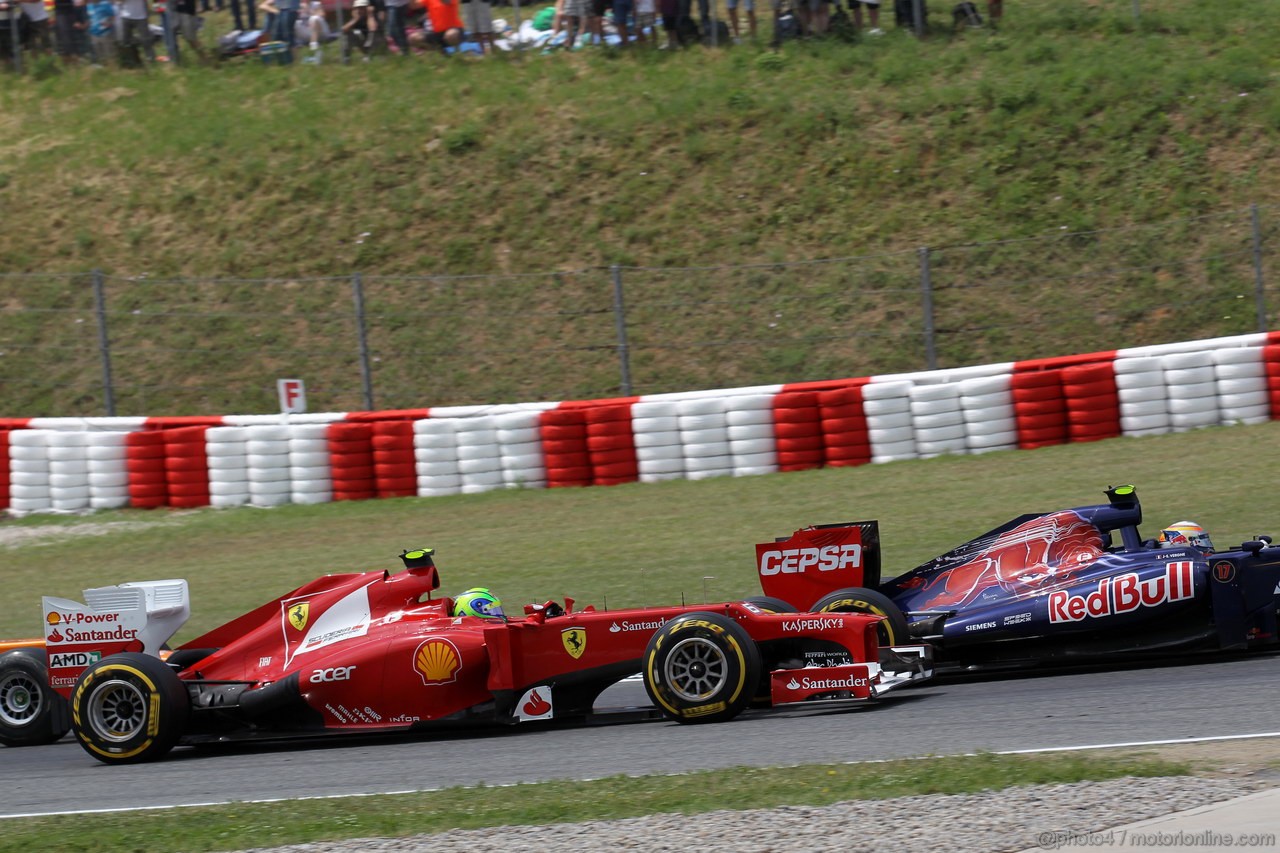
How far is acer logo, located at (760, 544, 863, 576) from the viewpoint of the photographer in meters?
8.71

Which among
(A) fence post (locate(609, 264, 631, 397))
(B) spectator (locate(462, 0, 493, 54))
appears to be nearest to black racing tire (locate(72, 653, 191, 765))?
(A) fence post (locate(609, 264, 631, 397))

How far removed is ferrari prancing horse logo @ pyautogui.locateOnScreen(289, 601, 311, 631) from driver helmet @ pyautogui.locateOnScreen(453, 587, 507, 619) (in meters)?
0.81

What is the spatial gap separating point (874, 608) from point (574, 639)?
1.61 meters

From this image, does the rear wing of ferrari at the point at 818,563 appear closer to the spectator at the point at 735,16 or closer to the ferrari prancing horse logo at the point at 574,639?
the ferrari prancing horse logo at the point at 574,639

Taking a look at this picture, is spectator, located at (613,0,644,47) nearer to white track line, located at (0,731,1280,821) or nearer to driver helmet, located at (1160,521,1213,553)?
driver helmet, located at (1160,521,1213,553)

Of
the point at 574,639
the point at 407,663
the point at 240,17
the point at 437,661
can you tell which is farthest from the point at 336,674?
the point at 240,17

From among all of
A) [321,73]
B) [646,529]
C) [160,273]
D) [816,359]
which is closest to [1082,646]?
[646,529]

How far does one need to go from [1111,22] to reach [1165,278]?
643 centimetres

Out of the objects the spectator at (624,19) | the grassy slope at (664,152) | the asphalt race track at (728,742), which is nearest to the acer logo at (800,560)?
the asphalt race track at (728,742)

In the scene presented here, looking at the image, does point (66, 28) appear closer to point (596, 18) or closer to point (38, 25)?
point (38, 25)

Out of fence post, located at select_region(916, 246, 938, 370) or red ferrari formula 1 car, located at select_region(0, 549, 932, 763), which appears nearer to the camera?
red ferrari formula 1 car, located at select_region(0, 549, 932, 763)

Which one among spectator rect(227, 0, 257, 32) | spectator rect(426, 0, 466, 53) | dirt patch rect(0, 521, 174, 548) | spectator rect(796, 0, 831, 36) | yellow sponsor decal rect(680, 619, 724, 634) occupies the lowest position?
yellow sponsor decal rect(680, 619, 724, 634)

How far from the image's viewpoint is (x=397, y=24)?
79.0 ft

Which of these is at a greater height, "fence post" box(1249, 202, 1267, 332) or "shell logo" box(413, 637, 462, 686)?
"fence post" box(1249, 202, 1267, 332)
